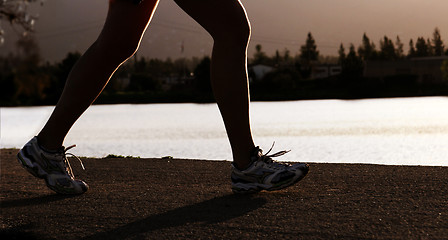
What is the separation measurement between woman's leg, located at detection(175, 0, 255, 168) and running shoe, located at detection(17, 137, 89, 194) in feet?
2.55

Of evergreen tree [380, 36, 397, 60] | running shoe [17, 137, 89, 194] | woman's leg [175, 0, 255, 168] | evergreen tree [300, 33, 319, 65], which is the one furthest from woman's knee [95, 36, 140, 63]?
evergreen tree [300, 33, 319, 65]

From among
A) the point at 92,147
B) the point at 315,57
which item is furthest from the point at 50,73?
the point at 315,57

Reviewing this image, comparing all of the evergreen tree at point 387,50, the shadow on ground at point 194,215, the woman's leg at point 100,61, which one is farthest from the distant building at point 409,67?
the shadow on ground at point 194,215

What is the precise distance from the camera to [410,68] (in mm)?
70250

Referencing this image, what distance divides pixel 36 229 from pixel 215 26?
1.10 metres

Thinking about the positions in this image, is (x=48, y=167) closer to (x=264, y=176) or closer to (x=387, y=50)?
(x=264, y=176)

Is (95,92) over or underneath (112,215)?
over

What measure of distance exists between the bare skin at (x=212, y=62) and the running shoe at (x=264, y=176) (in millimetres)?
41

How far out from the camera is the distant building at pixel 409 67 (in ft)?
219

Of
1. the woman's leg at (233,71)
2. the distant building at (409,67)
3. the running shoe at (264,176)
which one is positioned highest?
the woman's leg at (233,71)

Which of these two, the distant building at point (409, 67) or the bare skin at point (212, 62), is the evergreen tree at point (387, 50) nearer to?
the distant building at point (409, 67)

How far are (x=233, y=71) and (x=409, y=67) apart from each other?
7170 cm

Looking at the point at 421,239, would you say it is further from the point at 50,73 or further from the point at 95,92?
the point at 50,73

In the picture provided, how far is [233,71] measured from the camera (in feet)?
8.10
